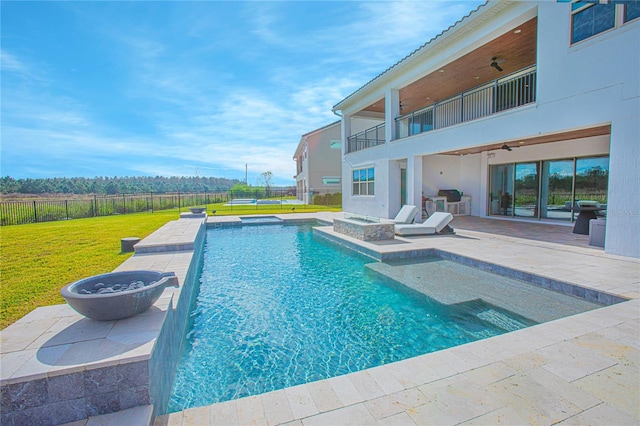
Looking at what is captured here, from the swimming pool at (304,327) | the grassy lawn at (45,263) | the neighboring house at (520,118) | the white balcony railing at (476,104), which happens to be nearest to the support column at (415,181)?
the neighboring house at (520,118)

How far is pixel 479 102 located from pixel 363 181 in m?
6.10

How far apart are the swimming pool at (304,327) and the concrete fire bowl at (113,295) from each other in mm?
969

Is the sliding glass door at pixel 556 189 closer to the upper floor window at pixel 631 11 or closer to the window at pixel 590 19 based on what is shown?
the window at pixel 590 19

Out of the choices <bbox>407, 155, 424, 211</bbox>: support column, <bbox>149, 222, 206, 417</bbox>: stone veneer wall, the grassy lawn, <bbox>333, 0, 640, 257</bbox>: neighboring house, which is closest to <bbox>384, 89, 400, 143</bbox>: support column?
<bbox>333, 0, 640, 257</bbox>: neighboring house

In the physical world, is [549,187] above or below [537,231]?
above

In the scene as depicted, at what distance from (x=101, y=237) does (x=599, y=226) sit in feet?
45.0

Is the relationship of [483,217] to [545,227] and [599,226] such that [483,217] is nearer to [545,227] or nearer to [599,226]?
[545,227]

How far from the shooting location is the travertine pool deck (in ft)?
6.42

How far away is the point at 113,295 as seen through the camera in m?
2.34

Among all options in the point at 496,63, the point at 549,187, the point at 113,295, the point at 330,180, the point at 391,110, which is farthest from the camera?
the point at 330,180

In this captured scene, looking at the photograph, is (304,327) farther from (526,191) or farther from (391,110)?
(526,191)

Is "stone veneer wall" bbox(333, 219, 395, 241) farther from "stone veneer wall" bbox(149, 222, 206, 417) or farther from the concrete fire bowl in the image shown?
the concrete fire bowl

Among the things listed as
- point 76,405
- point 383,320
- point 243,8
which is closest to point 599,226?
point 383,320

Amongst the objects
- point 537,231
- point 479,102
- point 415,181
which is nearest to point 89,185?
point 415,181
